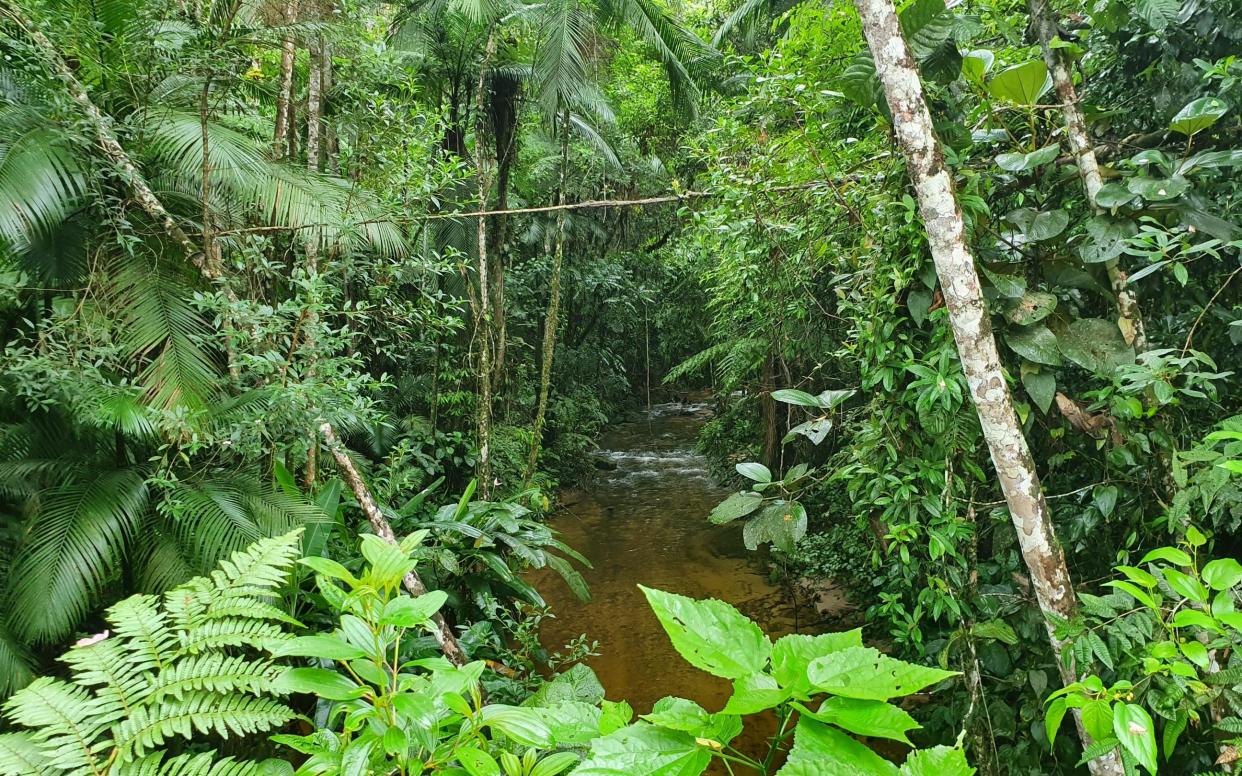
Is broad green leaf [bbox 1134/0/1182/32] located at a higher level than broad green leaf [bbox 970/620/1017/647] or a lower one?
higher

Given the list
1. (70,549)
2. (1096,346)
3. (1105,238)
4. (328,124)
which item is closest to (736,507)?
(1096,346)

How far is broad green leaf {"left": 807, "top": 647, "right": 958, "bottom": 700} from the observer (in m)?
0.75

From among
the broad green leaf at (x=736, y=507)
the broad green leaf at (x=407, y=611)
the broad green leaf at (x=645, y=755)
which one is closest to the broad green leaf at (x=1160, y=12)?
the broad green leaf at (x=736, y=507)

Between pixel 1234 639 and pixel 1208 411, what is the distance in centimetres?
110

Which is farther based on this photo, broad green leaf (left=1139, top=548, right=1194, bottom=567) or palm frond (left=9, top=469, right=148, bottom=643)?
palm frond (left=9, top=469, right=148, bottom=643)

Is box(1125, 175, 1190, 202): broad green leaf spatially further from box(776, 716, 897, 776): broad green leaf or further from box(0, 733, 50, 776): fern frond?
box(0, 733, 50, 776): fern frond

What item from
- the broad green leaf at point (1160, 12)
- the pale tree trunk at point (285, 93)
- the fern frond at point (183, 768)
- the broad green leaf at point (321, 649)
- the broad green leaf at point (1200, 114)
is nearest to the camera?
the broad green leaf at point (321, 649)

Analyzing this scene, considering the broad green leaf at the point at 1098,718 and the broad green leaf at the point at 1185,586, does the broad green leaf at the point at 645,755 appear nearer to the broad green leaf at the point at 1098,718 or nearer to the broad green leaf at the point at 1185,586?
the broad green leaf at the point at 1098,718

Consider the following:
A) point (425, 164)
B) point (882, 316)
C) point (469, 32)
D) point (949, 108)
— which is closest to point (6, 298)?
point (425, 164)

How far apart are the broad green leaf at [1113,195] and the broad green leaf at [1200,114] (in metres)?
0.22

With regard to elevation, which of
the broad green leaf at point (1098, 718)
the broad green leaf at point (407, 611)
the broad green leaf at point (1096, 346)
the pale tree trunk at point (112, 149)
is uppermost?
the pale tree trunk at point (112, 149)

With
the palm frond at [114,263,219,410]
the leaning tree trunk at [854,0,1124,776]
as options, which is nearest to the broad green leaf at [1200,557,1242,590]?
the leaning tree trunk at [854,0,1124,776]

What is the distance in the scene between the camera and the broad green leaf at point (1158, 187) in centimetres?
178

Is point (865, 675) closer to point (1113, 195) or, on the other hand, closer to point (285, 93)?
point (1113, 195)
